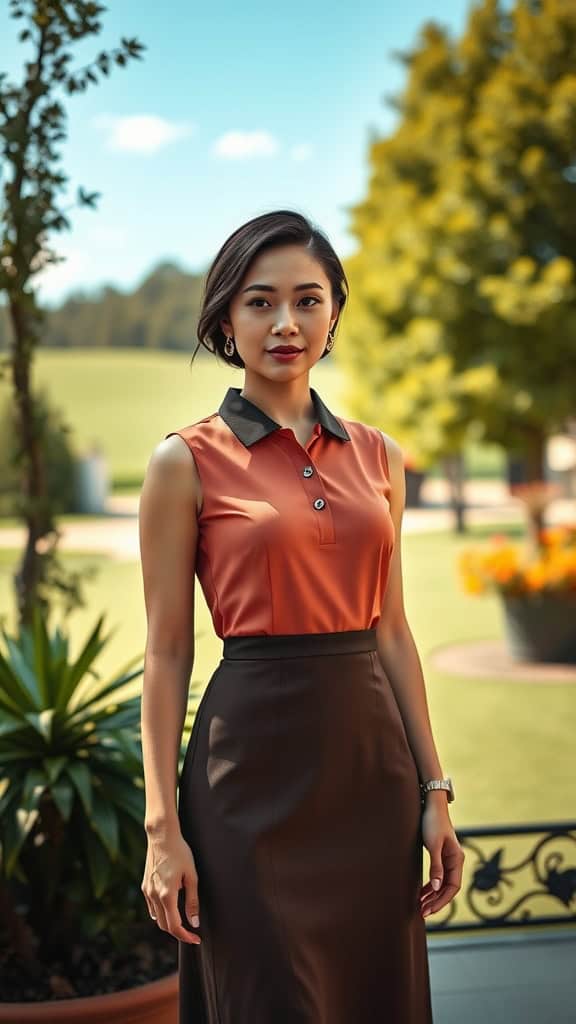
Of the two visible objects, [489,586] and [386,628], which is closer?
[386,628]

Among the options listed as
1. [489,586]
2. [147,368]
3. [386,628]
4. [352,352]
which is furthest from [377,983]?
[147,368]

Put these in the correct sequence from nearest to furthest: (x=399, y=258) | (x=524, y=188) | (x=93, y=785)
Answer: (x=93, y=785)
(x=524, y=188)
(x=399, y=258)

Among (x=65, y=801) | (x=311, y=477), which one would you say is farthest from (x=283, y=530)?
(x=65, y=801)

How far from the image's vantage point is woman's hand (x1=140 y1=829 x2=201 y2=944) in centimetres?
177

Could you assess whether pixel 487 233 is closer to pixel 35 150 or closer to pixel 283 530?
pixel 35 150

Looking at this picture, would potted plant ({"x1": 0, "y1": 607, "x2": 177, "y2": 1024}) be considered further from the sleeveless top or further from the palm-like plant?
the sleeveless top

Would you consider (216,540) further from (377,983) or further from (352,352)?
(352,352)

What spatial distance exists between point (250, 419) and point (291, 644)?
37 cm

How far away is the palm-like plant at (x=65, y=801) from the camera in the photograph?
2840 millimetres

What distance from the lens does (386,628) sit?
6.52ft

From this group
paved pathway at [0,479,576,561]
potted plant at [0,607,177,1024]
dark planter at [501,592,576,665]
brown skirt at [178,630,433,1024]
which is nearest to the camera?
brown skirt at [178,630,433,1024]

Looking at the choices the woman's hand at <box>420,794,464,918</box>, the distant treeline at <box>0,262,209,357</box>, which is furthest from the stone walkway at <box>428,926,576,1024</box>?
the distant treeline at <box>0,262,209,357</box>

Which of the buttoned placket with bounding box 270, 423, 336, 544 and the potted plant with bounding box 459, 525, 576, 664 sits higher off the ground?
the buttoned placket with bounding box 270, 423, 336, 544

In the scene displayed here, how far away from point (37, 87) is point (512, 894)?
3.36m
